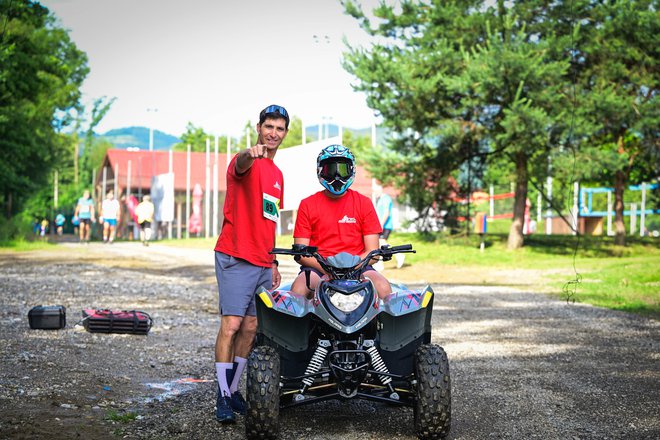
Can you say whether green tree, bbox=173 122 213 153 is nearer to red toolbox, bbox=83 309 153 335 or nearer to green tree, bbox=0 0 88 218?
green tree, bbox=0 0 88 218

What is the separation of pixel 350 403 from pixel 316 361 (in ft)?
4.88

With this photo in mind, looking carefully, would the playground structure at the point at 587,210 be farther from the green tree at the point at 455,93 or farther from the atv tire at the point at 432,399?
the atv tire at the point at 432,399

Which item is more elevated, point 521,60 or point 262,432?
point 521,60

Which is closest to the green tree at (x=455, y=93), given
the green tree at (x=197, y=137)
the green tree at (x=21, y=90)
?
the green tree at (x=21, y=90)

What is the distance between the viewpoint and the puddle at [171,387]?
750cm

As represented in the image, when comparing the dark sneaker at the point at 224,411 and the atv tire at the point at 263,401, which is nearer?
the atv tire at the point at 263,401

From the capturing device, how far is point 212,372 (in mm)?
8844

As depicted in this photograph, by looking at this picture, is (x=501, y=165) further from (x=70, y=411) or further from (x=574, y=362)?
(x=70, y=411)

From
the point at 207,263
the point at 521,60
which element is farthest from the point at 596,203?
the point at 207,263

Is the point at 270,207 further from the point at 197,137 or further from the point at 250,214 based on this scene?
the point at 197,137

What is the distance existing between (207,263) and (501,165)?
15.0 metres

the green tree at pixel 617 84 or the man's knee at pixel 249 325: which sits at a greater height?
the green tree at pixel 617 84

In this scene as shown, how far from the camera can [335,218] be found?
6.80 metres

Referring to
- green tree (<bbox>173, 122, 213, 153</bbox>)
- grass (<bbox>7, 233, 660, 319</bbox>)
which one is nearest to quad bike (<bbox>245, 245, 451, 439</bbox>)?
grass (<bbox>7, 233, 660, 319</bbox>)
